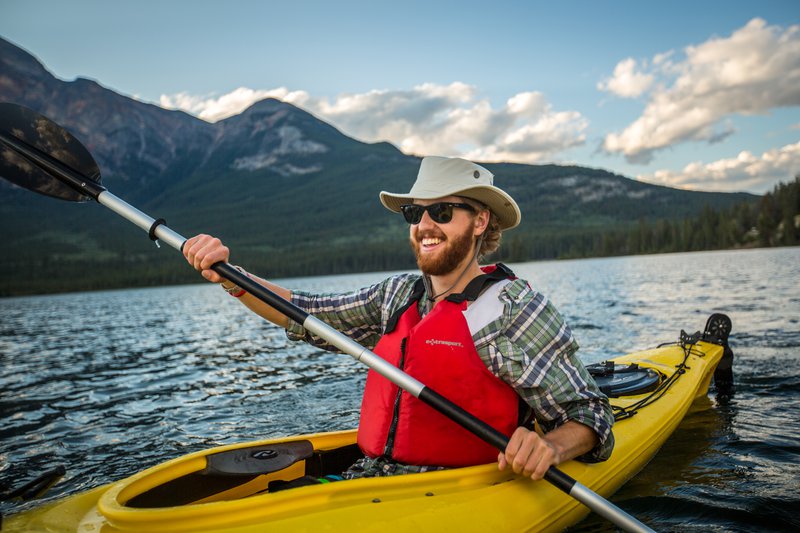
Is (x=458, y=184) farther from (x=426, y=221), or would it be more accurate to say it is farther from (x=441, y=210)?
(x=426, y=221)

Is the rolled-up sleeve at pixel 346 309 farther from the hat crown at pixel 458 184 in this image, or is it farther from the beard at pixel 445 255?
the hat crown at pixel 458 184

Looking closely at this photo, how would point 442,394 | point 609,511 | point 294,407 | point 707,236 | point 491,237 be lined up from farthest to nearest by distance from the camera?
point 707,236
point 294,407
point 491,237
point 442,394
point 609,511

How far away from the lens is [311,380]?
43.1ft

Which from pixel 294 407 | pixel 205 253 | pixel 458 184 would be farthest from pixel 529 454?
pixel 294 407

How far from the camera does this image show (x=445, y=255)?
4262 millimetres

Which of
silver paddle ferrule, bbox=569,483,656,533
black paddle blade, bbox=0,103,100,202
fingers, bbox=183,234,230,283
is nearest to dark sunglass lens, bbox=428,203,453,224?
fingers, bbox=183,234,230,283

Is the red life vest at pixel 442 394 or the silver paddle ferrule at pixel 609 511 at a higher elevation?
the red life vest at pixel 442 394

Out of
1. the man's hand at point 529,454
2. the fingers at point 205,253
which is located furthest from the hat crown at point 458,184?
the man's hand at point 529,454

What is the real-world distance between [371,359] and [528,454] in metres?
1.17

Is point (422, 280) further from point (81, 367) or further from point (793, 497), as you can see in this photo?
point (81, 367)

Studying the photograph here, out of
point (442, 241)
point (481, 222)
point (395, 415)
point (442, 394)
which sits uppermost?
point (481, 222)

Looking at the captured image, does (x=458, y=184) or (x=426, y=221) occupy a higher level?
(x=458, y=184)

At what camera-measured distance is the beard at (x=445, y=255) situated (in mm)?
4262

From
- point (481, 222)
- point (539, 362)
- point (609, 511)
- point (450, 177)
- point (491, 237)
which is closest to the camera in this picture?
point (609, 511)
